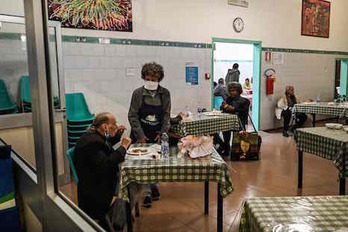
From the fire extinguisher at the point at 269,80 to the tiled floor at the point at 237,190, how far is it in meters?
2.27

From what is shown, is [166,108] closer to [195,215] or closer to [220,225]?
[195,215]

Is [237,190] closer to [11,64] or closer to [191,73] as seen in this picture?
[191,73]

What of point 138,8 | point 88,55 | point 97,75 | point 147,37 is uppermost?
point 138,8

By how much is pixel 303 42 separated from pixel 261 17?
1751mm

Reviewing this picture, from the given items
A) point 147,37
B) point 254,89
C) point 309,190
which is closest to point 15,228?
point 309,190

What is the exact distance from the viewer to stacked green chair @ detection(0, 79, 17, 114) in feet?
12.9

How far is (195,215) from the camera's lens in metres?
3.23

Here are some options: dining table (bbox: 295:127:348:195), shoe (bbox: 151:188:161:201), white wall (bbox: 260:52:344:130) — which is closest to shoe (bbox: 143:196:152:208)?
shoe (bbox: 151:188:161:201)

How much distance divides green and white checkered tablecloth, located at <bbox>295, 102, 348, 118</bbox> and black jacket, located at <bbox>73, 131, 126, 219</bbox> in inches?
202

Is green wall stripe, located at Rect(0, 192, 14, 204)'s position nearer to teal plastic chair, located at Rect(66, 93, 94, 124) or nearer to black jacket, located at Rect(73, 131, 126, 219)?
black jacket, located at Rect(73, 131, 126, 219)

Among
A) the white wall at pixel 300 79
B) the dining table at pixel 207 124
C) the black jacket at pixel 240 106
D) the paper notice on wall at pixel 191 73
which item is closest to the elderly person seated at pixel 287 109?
the white wall at pixel 300 79

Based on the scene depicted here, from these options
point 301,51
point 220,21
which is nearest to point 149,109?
point 220,21

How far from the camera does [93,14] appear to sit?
4.99m

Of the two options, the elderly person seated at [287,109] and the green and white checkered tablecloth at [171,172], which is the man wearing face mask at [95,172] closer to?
the green and white checkered tablecloth at [171,172]
